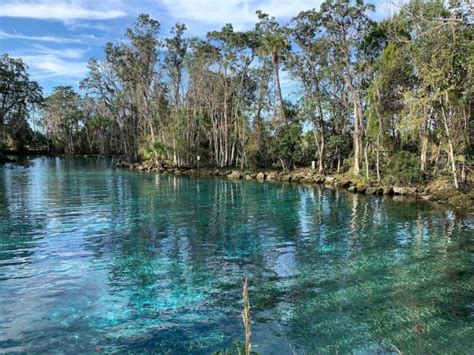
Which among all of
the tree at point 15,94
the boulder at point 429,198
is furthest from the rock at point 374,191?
the tree at point 15,94

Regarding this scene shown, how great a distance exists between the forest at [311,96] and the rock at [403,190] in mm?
1573

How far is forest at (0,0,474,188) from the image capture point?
960 inches

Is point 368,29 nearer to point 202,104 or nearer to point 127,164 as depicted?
point 202,104

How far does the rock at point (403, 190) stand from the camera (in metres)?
28.1

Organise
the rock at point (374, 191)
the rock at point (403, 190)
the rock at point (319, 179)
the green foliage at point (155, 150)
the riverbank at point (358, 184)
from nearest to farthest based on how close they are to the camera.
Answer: the riverbank at point (358, 184) → the rock at point (403, 190) → the rock at point (374, 191) → the rock at point (319, 179) → the green foliage at point (155, 150)

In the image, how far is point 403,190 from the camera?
28438 millimetres

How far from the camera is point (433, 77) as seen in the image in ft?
75.2

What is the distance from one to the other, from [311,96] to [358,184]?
11502 millimetres

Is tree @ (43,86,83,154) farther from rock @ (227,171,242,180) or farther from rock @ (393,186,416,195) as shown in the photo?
rock @ (393,186,416,195)

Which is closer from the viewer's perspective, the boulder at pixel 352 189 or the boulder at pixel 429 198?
the boulder at pixel 429 198

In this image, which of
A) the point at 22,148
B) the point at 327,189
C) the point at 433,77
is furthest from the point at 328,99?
the point at 22,148

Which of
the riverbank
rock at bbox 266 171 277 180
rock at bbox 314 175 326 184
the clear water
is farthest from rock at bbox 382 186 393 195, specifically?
rock at bbox 266 171 277 180

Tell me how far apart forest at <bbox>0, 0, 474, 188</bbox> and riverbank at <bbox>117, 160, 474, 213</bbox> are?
1005 mm

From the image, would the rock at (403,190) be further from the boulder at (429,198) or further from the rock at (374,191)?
the boulder at (429,198)
